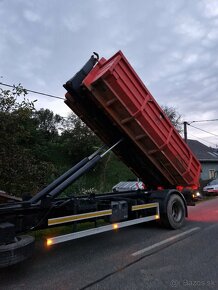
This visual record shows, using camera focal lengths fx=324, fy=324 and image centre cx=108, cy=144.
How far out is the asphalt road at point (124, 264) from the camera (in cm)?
466

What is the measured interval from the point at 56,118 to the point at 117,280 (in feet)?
161

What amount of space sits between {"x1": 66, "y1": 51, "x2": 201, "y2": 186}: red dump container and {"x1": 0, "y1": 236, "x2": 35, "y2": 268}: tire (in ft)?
11.1

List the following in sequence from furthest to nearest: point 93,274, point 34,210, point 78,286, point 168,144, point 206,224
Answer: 1. point 206,224
2. point 168,144
3. point 34,210
4. point 93,274
5. point 78,286

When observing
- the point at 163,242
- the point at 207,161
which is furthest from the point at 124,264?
the point at 207,161

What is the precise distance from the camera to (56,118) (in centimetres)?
5275

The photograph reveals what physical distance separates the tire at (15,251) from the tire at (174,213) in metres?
4.31

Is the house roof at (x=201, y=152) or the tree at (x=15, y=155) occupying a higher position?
the house roof at (x=201, y=152)

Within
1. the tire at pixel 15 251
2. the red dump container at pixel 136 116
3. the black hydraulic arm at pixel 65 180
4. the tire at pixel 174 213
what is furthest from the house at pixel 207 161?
the tire at pixel 15 251

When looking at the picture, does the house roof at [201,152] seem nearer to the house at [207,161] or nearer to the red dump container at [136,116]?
the house at [207,161]

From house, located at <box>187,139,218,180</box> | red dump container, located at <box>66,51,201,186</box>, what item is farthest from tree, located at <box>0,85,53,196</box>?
house, located at <box>187,139,218,180</box>

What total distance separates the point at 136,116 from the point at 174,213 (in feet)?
10.3

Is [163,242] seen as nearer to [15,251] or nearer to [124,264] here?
[124,264]

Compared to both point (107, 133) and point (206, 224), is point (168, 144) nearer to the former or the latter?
point (107, 133)

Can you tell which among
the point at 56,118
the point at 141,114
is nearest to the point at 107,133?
the point at 141,114
